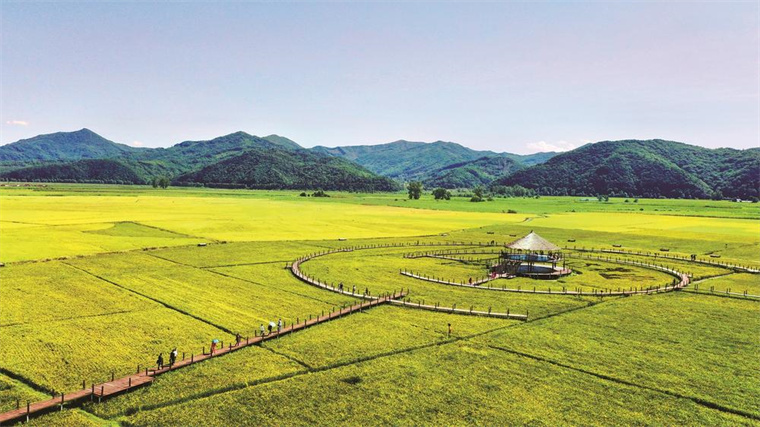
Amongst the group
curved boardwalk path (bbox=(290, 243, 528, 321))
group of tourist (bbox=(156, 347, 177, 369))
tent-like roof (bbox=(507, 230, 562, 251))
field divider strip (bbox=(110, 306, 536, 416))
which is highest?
tent-like roof (bbox=(507, 230, 562, 251))

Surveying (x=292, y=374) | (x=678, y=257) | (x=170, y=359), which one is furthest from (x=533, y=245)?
(x=170, y=359)

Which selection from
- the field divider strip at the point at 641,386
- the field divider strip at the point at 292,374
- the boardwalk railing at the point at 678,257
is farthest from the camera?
the boardwalk railing at the point at 678,257

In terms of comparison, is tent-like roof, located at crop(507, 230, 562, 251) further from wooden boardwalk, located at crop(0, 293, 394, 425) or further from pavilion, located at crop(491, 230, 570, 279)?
wooden boardwalk, located at crop(0, 293, 394, 425)

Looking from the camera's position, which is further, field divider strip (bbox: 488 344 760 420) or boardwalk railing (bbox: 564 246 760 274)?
boardwalk railing (bbox: 564 246 760 274)

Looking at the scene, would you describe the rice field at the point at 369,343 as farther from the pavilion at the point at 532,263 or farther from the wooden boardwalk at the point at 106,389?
the pavilion at the point at 532,263

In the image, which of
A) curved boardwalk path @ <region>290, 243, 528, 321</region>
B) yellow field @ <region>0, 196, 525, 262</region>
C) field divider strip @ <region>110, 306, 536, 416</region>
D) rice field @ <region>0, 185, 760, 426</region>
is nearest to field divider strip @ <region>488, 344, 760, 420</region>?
rice field @ <region>0, 185, 760, 426</region>

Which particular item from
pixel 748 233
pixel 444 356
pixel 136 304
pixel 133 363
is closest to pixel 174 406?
pixel 133 363

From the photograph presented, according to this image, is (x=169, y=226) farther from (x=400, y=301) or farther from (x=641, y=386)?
(x=641, y=386)

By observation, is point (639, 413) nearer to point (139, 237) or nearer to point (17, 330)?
point (17, 330)

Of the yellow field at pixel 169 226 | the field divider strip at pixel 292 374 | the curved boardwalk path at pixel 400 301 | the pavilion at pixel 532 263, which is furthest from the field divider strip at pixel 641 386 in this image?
the yellow field at pixel 169 226
